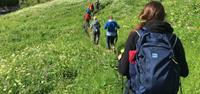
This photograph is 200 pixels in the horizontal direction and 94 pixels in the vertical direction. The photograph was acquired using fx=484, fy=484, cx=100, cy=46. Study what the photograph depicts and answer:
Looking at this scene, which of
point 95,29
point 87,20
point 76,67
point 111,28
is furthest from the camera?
point 87,20

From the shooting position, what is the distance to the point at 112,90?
12.9 metres

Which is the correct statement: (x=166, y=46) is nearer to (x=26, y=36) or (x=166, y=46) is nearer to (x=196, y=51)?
(x=196, y=51)

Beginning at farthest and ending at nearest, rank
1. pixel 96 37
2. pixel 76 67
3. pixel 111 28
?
1. pixel 96 37
2. pixel 111 28
3. pixel 76 67

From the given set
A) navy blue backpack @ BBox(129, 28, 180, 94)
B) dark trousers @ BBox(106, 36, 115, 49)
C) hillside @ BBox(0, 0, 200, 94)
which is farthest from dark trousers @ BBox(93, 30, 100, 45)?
navy blue backpack @ BBox(129, 28, 180, 94)

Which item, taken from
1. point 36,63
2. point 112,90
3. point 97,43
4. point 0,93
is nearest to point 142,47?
point 112,90

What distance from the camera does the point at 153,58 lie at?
6.21 metres

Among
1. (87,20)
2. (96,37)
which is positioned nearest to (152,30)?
(96,37)

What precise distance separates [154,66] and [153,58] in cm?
11

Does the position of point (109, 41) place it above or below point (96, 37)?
above

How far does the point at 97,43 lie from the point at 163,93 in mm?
21033

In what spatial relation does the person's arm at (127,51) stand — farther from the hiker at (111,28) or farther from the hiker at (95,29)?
the hiker at (95,29)

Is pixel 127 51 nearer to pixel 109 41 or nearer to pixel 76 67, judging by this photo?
pixel 76 67

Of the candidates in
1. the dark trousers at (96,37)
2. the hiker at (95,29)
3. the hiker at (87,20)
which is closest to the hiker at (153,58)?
the hiker at (95,29)

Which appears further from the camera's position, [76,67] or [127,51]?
[76,67]
